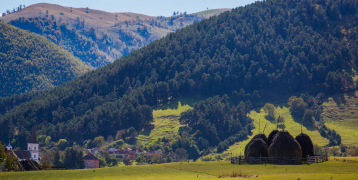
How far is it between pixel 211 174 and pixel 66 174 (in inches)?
983

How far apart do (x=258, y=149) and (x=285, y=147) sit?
641 centimetres

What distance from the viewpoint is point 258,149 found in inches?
3590

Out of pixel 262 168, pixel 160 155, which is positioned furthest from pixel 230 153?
pixel 262 168

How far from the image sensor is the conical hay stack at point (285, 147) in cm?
8644

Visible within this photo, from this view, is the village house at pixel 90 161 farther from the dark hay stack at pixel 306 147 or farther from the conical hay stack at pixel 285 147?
the dark hay stack at pixel 306 147

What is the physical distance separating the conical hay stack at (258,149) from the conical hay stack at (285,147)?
260 centimetres

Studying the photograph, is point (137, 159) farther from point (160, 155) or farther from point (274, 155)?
point (274, 155)

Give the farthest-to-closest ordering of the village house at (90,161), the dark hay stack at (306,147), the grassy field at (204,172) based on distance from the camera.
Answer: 1. the village house at (90,161)
2. the dark hay stack at (306,147)
3. the grassy field at (204,172)

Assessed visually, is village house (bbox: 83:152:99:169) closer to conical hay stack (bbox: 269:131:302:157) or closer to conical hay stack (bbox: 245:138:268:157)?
conical hay stack (bbox: 245:138:268:157)

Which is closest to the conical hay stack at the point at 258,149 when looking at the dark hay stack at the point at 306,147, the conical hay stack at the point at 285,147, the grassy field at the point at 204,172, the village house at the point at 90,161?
the conical hay stack at the point at 285,147

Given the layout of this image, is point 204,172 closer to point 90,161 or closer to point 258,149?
point 258,149

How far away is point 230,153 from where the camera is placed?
197625 mm

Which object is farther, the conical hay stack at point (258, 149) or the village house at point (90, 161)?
the village house at point (90, 161)

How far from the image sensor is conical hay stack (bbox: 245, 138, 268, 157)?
90.8 meters
